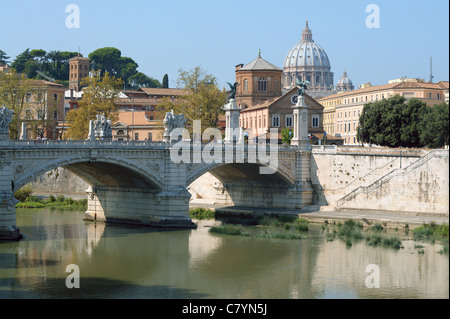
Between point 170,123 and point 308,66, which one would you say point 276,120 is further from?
point 308,66

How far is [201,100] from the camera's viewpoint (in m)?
55.7

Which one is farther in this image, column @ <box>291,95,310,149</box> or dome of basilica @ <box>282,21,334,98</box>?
dome of basilica @ <box>282,21,334,98</box>

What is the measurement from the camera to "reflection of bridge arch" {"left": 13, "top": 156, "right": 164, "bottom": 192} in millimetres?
33600

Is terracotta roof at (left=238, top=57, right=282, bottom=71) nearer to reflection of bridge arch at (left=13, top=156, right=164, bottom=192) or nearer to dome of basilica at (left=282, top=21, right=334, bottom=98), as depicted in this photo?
reflection of bridge arch at (left=13, top=156, right=164, bottom=192)

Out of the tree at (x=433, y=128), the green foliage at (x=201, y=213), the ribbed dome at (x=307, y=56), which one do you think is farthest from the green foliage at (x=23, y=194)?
the ribbed dome at (x=307, y=56)

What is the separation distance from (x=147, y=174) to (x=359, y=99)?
4662 cm

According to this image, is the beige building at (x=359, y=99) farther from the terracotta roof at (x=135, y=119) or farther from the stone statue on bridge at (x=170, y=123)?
the stone statue on bridge at (x=170, y=123)

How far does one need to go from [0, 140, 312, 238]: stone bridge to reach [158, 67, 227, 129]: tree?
10.5 meters

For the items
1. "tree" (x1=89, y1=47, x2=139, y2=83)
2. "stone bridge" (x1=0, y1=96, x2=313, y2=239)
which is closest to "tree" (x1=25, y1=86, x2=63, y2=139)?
"stone bridge" (x1=0, y1=96, x2=313, y2=239)

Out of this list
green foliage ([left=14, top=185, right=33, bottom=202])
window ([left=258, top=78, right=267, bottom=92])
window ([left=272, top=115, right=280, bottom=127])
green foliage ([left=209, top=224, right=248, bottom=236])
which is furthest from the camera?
window ([left=258, top=78, right=267, bottom=92])

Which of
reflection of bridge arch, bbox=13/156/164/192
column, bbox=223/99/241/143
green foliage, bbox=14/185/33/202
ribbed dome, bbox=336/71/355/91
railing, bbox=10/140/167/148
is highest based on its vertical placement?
ribbed dome, bbox=336/71/355/91

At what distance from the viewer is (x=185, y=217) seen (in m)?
38.1

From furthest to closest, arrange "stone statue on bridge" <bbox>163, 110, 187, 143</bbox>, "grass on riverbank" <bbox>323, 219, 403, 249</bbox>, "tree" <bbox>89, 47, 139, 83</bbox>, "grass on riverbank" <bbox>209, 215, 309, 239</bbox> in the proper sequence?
"tree" <bbox>89, 47, 139, 83</bbox>
"stone statue on bridge" <bbox>163, 110, 187, 143</bbox>
"grass on riverbank" <bbox>209, 215, 309, 239</bbox>
"grass on riverbank" <bbox>323, 219, 403, 249</bbox>
